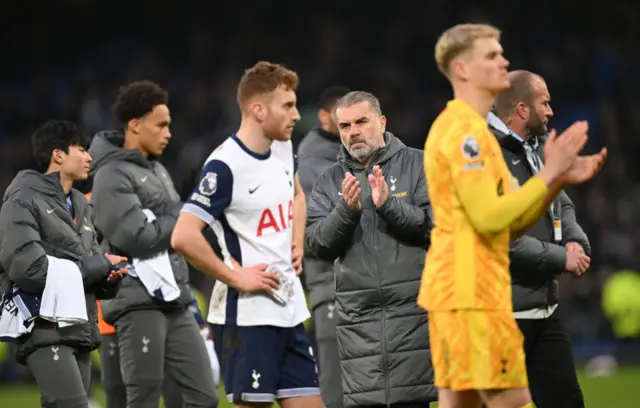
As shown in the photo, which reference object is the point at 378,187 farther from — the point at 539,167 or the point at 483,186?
the point at 483,186

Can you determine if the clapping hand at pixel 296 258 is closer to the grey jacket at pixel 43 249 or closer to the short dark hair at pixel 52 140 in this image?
the grey jacket at pixel 43 249

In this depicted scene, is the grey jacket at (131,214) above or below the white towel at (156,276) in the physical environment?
above

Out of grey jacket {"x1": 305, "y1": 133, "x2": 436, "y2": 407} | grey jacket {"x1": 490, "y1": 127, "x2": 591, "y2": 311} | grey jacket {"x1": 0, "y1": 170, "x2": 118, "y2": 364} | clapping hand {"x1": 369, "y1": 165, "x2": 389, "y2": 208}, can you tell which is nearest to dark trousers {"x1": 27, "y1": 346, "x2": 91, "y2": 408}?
grey jacket {"x1": 0, "y1": 170, "x2": 118, "y2": 364}

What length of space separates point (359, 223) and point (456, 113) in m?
1.56

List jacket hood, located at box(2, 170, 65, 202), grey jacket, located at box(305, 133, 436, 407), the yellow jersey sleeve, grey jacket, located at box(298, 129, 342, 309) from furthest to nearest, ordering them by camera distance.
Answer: grey jacket, located at box(298, 129, 342, 309) < jacket hood, located at box(2, 170, 65, 202) < grey jacket, located at box(305, 133, 436, 407) < the yellow jersey sleeve

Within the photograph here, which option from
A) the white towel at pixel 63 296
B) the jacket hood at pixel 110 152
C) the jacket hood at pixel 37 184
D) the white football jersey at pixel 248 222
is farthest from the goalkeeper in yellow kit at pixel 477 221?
the jacket hood at pixel 110 152

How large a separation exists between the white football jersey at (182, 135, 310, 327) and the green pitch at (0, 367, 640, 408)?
5.64 m

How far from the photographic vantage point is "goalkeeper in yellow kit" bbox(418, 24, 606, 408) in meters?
4.87

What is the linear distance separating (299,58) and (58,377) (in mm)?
15027

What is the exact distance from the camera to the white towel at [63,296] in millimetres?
6848

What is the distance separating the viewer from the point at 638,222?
61.0 ft

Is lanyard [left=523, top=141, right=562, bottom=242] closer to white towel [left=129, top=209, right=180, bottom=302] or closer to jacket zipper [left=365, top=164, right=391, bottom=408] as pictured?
jacket zipper [left=365, top=164, right=391, bottom=408]

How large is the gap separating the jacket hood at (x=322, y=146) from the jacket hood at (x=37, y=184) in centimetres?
243

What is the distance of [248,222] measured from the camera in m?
6.70
